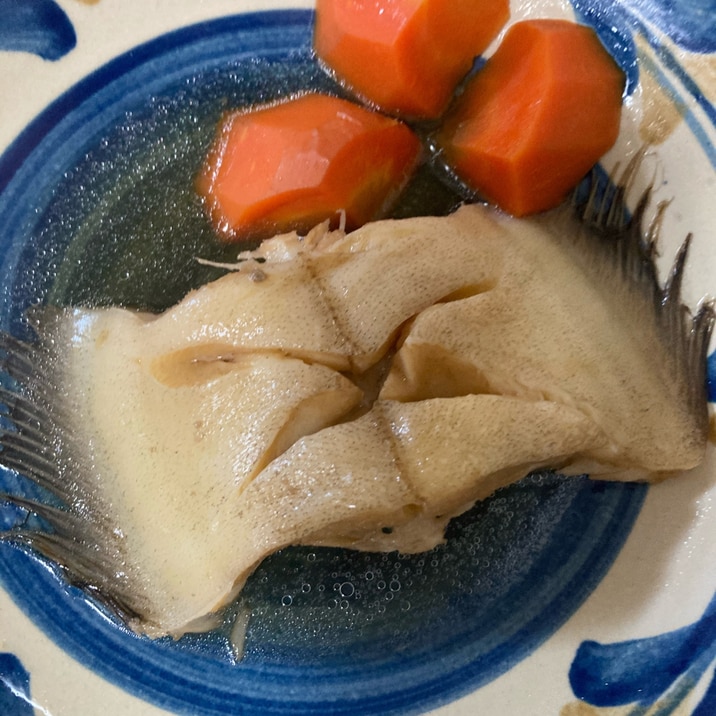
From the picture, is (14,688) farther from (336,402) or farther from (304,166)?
(304,166)

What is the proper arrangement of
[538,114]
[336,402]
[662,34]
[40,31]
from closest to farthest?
[336,402] < [538,114] < [662,34] < [40,31]

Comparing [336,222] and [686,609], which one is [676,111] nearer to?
[336,222]

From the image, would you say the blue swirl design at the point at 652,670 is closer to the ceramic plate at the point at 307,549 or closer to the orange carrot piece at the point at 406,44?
the ceramic plate at the point at 307,549

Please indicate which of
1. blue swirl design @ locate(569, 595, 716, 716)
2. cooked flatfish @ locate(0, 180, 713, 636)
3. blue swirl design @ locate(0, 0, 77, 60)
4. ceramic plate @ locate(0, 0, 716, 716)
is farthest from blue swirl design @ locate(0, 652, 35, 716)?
blue swirl design @ locate(0, 0, 77, 60)

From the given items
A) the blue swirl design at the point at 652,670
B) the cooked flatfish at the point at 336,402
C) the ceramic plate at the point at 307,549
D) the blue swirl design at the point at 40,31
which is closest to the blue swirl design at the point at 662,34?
the ceramic plate at the point at 307,549

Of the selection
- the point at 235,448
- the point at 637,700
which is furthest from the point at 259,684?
the point at 637,700

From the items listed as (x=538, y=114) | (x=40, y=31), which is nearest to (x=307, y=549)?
(x=538, y=114)
